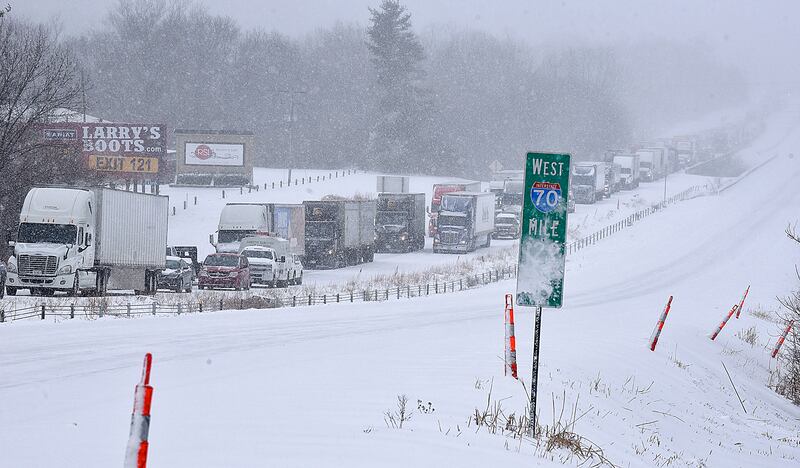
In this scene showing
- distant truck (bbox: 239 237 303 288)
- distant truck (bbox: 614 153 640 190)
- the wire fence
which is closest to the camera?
the wire fence

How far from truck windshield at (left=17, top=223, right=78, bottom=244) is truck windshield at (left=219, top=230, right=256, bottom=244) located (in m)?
15.5

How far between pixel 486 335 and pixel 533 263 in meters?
10.2

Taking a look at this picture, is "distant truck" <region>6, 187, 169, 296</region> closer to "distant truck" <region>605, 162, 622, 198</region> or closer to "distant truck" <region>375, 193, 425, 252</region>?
"distant truck" <region>375, 193, 425, 252</region>

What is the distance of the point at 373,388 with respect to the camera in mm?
11859

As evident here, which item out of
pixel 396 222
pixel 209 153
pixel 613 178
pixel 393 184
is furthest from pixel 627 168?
pixel 396 222

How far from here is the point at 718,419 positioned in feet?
52.0

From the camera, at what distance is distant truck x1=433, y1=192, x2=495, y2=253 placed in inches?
2349

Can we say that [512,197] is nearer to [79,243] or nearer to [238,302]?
[238,302]

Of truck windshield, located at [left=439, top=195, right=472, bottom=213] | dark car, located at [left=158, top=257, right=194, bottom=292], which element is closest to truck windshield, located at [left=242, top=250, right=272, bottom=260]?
dark car, located at [left=158, top=257, right=194, bottom=292]

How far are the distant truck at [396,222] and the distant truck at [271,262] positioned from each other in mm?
17675

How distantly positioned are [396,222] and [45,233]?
34065 mm

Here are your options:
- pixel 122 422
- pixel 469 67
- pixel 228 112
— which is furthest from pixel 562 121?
pixel 122 422

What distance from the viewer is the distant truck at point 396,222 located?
60906 mm

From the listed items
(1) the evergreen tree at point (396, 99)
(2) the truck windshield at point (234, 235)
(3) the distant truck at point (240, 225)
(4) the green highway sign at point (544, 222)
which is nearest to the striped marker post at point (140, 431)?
(4) the green highway sign at point (544, 222)
